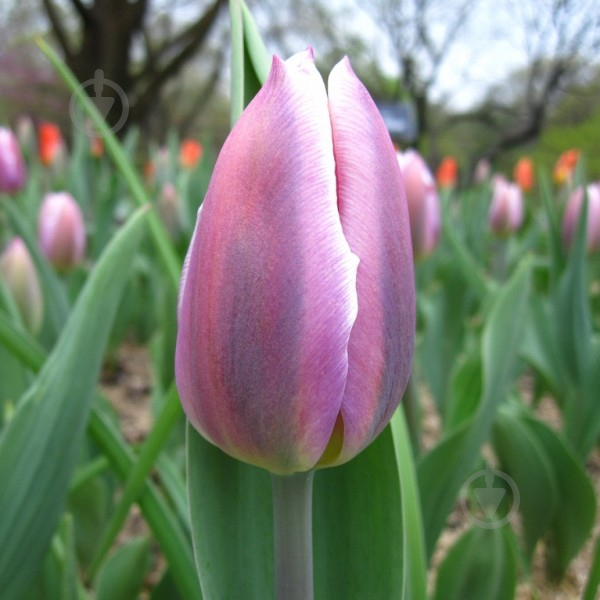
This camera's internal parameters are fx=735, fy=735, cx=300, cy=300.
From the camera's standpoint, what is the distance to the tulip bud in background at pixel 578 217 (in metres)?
1.00

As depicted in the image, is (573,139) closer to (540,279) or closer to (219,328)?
(540,279)

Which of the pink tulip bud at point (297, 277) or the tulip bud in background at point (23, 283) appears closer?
the pink tulip bud at point (297, 277)

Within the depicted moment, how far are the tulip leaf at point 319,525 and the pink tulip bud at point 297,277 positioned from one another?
0.08 metres

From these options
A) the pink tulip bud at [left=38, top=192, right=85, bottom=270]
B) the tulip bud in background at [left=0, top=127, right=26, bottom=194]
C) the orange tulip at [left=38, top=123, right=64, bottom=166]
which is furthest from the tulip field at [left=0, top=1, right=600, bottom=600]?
the orange tulip at [left=38, top=123, right=64, bottom=166]

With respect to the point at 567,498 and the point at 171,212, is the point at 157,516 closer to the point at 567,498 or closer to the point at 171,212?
the point at 567,498

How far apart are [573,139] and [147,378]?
274cm

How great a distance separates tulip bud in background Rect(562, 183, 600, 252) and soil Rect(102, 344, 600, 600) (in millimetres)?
356

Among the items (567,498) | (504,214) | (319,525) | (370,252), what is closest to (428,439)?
(504,214)

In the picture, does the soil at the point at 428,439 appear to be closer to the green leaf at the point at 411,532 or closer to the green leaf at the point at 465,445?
the green leaf at the point at 465,445

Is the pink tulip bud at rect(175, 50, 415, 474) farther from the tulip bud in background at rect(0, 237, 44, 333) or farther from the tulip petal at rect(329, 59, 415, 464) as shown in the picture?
the tulip bud in background at rect(0, 237, 44, 333)

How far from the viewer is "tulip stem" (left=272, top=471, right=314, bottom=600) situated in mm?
288

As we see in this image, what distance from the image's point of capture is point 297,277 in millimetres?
243

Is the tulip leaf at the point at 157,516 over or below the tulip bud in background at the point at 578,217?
over

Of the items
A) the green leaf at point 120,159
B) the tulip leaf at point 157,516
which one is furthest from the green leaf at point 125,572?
the green leaf at point 120,159
